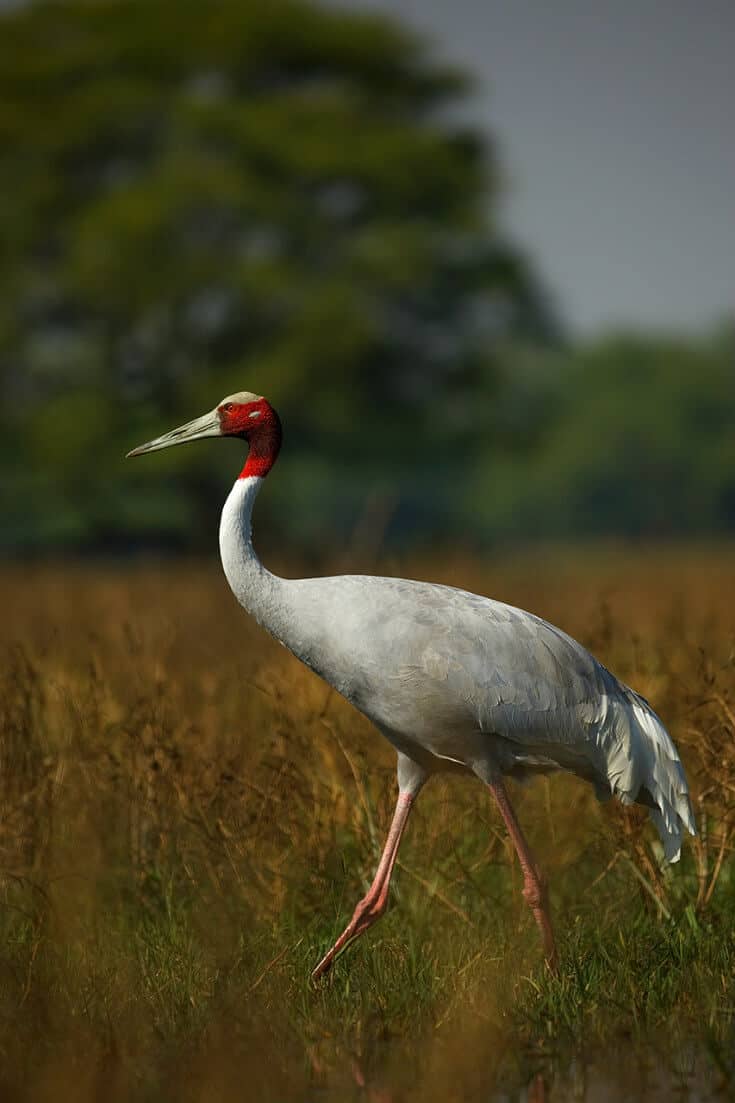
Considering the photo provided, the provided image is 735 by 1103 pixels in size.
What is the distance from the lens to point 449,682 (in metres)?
4.15

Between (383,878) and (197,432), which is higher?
(197,432)

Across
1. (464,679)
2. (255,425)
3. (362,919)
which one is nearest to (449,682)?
(464,679)

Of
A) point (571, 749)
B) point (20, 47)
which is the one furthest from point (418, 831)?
point (20, 47)

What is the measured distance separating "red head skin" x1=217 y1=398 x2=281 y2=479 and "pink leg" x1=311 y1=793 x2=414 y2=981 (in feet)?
3.62

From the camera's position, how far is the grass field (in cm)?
356

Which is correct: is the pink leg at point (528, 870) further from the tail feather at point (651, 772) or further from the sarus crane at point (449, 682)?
the tail feather at point (651, 772)

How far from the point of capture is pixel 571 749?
4.43 m

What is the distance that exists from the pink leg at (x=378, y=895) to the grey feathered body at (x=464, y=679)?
0.51 feet

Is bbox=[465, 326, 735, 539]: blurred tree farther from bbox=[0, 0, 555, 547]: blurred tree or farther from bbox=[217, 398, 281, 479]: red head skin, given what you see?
bbox=[217, 398, 281, 479]: red head skin

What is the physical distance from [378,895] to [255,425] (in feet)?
4.74

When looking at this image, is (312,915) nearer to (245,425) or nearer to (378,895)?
(378,895)

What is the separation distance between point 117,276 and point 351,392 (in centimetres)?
371

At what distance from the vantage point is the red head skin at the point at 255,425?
4.40 metres

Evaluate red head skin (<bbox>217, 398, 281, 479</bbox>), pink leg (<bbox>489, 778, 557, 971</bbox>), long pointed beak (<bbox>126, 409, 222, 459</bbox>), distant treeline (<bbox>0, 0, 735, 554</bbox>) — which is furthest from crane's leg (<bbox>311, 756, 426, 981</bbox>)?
distant treeline (<bbox>0, 0, 735, 554</bbox>)
